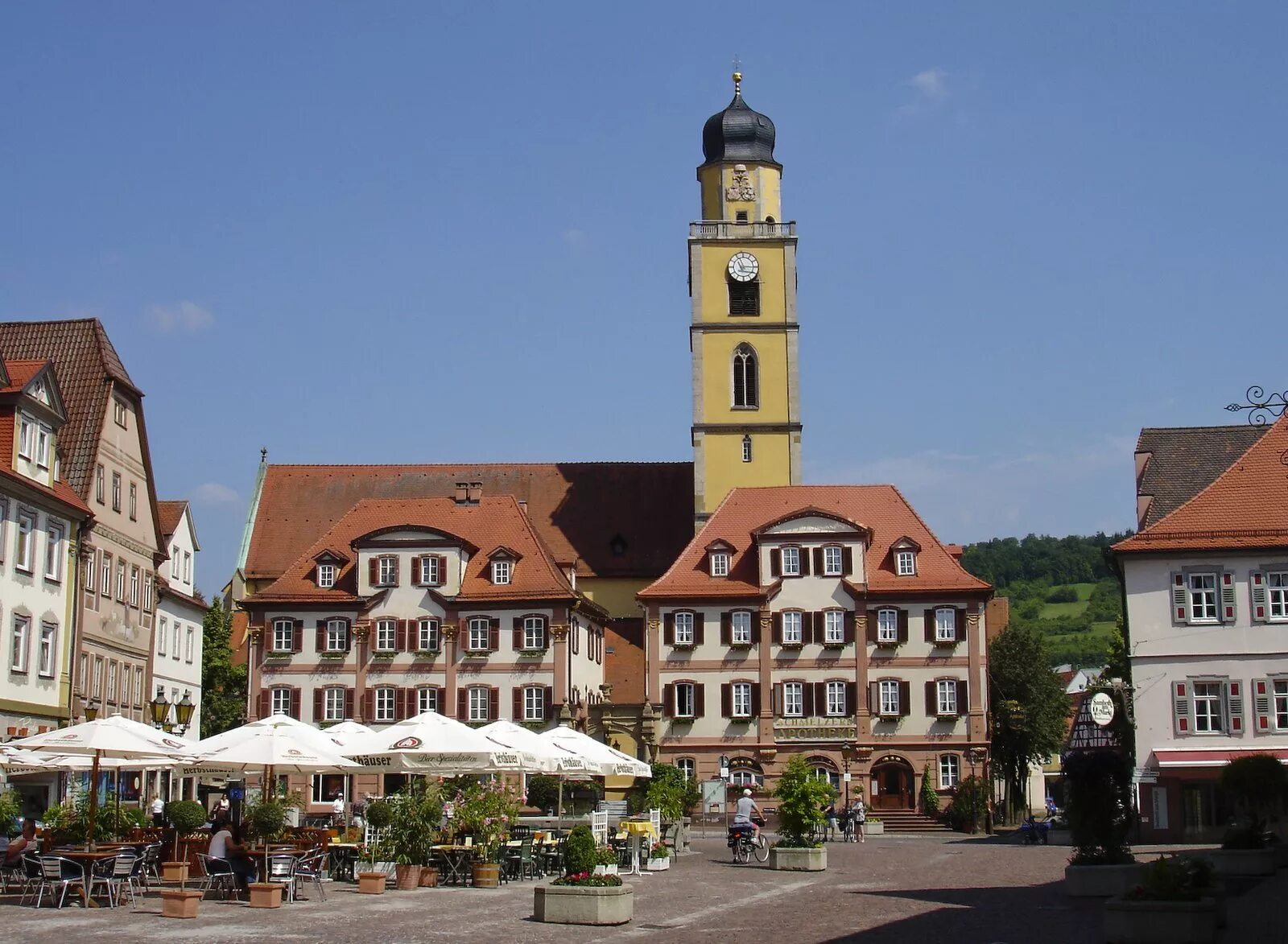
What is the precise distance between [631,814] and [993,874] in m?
11.0

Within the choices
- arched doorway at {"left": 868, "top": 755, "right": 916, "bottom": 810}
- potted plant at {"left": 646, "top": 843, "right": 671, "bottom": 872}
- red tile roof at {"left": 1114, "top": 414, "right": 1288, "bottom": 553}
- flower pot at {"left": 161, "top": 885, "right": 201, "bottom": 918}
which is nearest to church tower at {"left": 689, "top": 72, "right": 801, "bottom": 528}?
arched doorway at {"left": 868, "top": 755, "right": 916, "bottom": 810}

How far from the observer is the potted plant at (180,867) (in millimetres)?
22688

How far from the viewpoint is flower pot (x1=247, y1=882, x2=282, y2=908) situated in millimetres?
24844

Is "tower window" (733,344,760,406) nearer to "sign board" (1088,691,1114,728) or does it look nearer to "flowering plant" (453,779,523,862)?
"sign board" (1088,691,1114,728)

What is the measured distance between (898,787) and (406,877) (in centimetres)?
3774

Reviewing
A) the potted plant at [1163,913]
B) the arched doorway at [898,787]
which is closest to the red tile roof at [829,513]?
the arched doorway at [898,787]

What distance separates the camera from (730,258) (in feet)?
256

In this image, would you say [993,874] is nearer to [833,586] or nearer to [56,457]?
[56,457]

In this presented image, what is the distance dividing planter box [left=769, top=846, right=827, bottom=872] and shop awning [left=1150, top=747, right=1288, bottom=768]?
19.1m

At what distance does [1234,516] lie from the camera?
51.8m

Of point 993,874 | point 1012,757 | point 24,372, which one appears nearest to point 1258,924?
point 993,874

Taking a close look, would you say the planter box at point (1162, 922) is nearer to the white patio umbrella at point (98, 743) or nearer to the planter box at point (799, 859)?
the white patio umbrella at point (98, 743)

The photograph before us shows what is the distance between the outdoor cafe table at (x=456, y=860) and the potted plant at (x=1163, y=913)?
1446cm

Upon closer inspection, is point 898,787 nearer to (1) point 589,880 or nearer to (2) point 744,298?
(2) point 744,298
